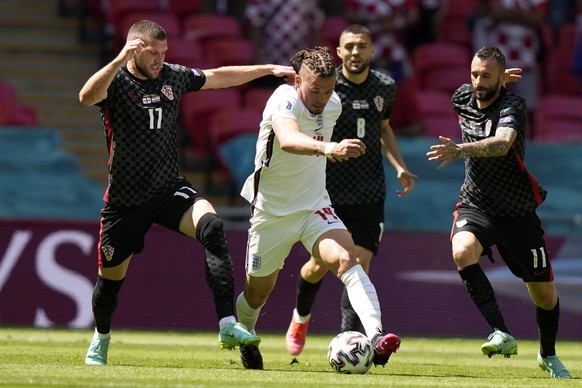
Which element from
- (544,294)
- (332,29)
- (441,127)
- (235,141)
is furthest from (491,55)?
(332,29)

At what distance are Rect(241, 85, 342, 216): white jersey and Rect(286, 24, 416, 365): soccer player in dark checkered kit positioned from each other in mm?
1566

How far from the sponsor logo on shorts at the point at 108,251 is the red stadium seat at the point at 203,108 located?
780cm

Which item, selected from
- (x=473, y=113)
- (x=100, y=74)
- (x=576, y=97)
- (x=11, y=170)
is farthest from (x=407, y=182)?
(x=576, y=97)

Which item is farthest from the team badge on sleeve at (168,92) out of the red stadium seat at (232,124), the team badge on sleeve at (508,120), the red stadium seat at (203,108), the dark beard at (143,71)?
the red stadium seat at (203,108)

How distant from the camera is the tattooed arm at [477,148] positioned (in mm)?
8922

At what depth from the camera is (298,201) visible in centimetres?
991

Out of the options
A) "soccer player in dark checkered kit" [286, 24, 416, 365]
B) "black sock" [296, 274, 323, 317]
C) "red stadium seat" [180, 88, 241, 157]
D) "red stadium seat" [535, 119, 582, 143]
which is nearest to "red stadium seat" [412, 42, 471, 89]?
"red stadium seat" [535, 119, 582, 143]

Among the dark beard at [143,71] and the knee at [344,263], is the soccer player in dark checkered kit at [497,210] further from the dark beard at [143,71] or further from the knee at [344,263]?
the dark beard at [143,71]

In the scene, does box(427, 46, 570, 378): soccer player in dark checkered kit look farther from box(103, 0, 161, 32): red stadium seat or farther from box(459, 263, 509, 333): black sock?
box(103, 0, 161, 32): red stadium seat

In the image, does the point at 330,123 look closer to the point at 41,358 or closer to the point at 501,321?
the point at 501,321

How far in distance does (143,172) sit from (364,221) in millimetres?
2515

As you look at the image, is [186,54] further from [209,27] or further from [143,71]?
[143,71]

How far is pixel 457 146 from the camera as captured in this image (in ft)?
29.9

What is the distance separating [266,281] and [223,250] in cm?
83
